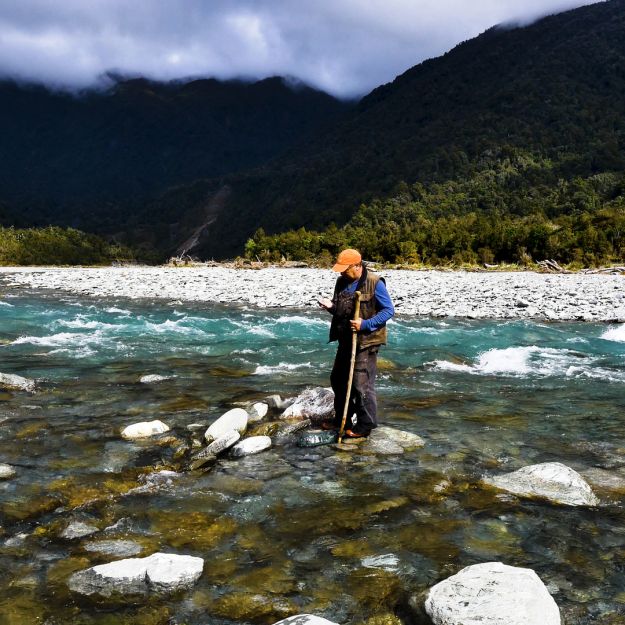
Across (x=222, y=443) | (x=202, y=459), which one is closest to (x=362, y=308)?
(x=222, y=443)

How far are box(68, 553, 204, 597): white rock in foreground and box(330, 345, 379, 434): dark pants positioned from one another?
3.19 metres

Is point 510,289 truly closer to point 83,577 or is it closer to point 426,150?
point 83,577

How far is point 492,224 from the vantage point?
216 feet

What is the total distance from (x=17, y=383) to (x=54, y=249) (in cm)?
11390

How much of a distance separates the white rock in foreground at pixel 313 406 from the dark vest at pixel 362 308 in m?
1.66

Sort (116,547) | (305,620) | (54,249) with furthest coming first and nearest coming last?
(54,249) → (116,547) → (305,620)

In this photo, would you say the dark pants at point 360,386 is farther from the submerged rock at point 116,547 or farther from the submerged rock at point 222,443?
the submerged rock at point 116,547

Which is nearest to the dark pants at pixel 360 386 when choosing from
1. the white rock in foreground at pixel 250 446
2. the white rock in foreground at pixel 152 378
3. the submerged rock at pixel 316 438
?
the submerged rock at pixel 316 438

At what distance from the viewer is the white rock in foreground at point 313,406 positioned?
8.09 m

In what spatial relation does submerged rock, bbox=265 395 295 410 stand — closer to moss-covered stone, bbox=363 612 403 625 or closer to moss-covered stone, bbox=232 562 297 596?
moss-covered stone, bbox=232 562 297 596

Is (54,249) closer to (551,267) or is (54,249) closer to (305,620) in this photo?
(551,267)

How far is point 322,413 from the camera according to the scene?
810 cm

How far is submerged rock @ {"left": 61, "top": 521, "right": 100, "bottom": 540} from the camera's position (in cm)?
469

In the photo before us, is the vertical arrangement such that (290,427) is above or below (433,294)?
below
